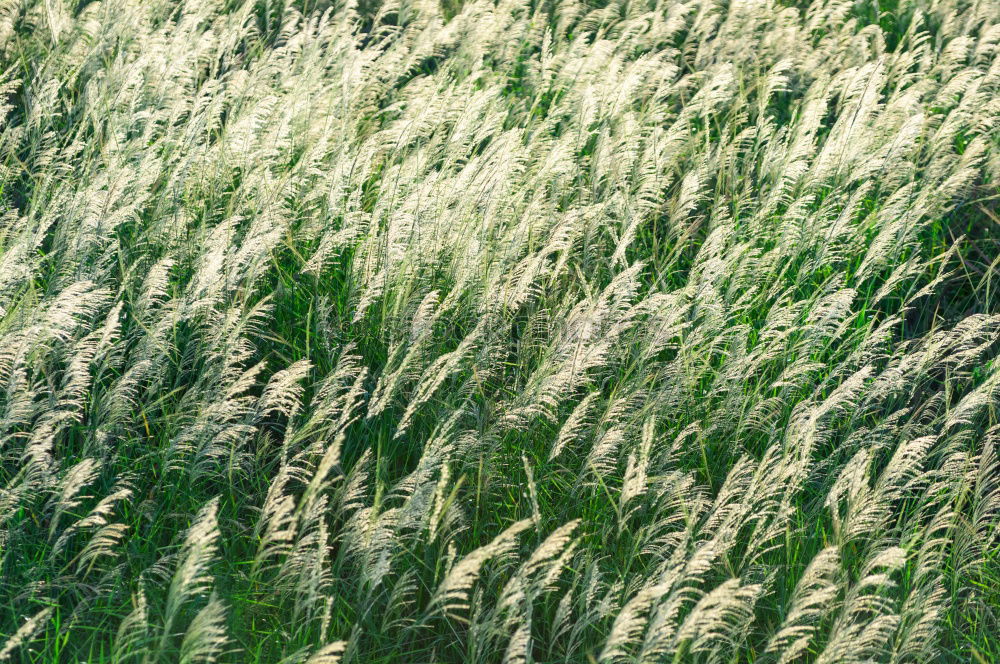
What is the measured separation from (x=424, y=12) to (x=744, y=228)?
248 centimetres

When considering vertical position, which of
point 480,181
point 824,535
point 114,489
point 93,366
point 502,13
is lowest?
point 824,535

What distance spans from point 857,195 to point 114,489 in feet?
9.22

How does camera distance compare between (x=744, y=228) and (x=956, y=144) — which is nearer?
(x=744, y=228)

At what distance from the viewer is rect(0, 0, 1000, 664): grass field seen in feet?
7.78

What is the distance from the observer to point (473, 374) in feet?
9.34

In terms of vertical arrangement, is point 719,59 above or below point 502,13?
below

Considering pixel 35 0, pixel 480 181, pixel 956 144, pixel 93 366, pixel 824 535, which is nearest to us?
pixel 824 535

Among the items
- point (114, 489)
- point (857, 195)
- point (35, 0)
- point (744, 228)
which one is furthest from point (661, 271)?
point (35, 0)

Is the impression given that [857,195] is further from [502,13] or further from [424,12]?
[424,12]

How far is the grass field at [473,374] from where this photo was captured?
237cm

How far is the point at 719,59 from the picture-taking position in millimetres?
4980

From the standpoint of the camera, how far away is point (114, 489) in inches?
104

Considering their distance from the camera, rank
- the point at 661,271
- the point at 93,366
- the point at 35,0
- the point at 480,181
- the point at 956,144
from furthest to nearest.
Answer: the point at 35,0 < the point at 956,144 < the point at 661,271 < the point at 480,181 < the point at 93,366

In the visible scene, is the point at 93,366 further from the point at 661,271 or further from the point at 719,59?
the point at 719,59
